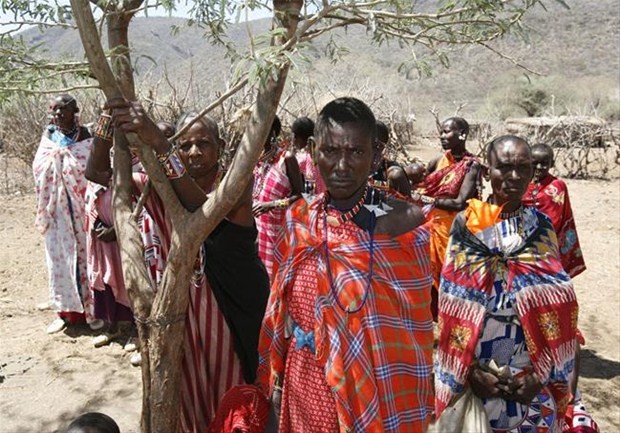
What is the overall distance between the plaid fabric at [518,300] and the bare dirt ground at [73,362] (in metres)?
1.73

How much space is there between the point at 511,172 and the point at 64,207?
148 inches

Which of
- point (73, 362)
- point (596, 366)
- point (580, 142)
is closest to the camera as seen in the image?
point (73, 362)

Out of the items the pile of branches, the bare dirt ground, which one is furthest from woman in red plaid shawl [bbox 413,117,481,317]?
the pile of branches

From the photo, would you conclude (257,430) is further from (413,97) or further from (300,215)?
(413,97)

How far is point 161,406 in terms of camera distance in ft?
5.60

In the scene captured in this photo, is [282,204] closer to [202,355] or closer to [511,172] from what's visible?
[202,355]

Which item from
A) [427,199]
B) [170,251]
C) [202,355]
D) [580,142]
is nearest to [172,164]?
[170,251]

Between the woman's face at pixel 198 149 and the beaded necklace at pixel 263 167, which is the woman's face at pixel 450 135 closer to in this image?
the beaded necklace at pixel 263 167

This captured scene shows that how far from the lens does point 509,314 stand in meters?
2.19

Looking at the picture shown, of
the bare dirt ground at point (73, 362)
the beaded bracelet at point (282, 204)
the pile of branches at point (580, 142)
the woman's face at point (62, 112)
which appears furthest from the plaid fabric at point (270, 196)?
the pile of branches at point (580, 142)

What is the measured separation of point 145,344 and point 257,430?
0.48 metres

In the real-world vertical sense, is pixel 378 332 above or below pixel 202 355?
above

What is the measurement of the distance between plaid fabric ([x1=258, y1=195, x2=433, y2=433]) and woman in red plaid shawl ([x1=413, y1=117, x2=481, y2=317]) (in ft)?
8.92

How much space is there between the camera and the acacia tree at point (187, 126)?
148 cm
